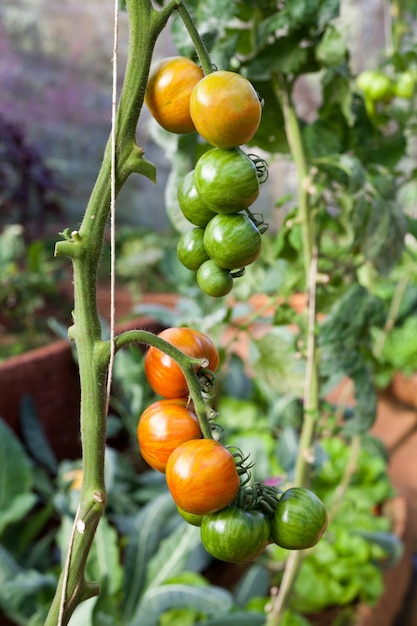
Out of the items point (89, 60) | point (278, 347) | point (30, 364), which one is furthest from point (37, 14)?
point (278, 347)

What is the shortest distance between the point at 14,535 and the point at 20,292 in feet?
2.50

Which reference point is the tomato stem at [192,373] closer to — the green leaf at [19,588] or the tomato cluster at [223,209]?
the tomato cluster at [223,209]

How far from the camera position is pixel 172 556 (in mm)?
999

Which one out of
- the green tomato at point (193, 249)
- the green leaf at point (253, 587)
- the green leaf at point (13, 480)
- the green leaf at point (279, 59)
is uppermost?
the green leaf at point (279, 59)

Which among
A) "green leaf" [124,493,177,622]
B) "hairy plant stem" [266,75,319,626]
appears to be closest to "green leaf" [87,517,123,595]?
"green leaf" [124,493,177,622]

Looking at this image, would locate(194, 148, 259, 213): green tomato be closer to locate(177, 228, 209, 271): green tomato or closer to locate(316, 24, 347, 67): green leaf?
locate(177, 228, 209, 271): green tomato

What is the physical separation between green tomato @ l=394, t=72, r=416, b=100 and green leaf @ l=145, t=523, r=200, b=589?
743 millimetres

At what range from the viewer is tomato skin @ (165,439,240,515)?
1.00 ft

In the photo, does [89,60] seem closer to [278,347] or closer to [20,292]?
[20,292]

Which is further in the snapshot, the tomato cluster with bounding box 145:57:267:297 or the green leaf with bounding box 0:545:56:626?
the green leaf with bounding box 0:545:56:626

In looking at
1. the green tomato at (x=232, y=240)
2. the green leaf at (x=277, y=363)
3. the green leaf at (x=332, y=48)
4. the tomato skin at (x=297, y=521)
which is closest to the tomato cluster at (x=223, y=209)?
the green tomato at (x=232, y=240)

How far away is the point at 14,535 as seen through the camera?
47.8 inches

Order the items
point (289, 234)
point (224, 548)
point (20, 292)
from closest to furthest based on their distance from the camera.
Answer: point (224, 548)
point (289, 234)
point (20, 292)

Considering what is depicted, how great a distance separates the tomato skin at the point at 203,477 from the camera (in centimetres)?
30
